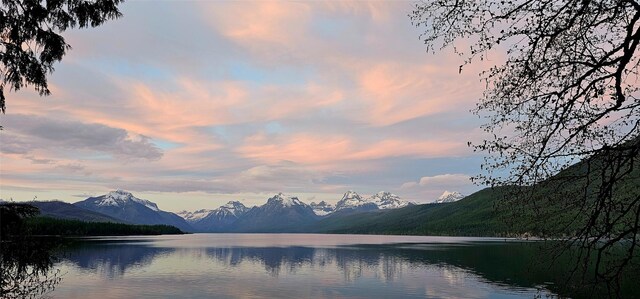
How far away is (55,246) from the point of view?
1756cm

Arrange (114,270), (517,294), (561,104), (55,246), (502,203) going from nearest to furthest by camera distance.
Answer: (561,104), (502,203), (55,246), (517,294), (114,270)

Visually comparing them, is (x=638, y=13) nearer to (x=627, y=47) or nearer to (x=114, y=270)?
(x=627, y=47)

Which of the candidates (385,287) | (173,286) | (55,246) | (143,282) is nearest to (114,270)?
(143,282)

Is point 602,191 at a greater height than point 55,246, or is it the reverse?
point 602,191

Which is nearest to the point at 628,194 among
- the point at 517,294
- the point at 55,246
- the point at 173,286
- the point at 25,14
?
the point at 25,14

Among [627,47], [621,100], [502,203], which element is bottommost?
[502,203]

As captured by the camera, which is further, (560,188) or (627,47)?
(560,188)

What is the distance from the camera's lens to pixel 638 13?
8922 mm

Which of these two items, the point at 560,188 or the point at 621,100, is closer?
the point at 621,100

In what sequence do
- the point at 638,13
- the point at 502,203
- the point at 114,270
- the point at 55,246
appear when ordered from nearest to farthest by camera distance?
the point at 638,13 < the point at 502,203 < the point at 55,246 < the point at 114,270

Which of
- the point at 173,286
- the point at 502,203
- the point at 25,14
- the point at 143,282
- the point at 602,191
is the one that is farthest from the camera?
the point at 143,282

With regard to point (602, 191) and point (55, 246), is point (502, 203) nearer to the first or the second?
point (602, 191)

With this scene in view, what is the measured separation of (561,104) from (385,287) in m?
54.4

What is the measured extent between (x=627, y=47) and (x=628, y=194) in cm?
342
